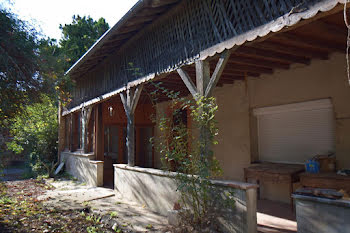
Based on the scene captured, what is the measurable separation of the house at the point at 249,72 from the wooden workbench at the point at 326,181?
1.03 ft

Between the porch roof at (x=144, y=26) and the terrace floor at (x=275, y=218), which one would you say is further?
the terrace floor at (x=275, y=218)

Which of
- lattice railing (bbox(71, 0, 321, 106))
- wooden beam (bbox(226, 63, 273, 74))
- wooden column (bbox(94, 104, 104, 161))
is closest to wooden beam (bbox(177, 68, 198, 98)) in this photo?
lattice railing (bbox(71, 0, 321, 106))

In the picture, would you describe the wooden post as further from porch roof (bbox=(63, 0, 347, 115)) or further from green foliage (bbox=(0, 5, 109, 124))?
green foliage (bbox=(0, 5, 109, 124))

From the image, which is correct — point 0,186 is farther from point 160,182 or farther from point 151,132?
point 151,132

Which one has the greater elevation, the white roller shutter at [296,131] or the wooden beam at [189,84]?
the wooden beam at [189,84]

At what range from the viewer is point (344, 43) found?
4.64m

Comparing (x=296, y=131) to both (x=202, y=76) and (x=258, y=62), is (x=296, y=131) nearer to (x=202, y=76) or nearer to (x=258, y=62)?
(x=258, y=62)

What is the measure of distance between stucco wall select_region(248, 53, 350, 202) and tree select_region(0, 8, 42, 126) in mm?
5062

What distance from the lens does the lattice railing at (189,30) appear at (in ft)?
12.1

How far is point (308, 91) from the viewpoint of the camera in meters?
5.72

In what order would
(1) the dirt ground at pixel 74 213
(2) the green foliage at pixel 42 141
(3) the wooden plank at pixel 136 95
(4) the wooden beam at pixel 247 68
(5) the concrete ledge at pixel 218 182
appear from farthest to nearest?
(2) the green foliage at pixel 42 141, (3) the wooden plank at pixel 136 95, (4) the wooden beam at pixel 247 68, (1) the dirt ground at pixel 74 213, (5) the concrete ledge at pixel 218 182

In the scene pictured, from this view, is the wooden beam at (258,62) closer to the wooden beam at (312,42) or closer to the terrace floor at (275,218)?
the wooden beam at (312,42)

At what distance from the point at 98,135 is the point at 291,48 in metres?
7.76

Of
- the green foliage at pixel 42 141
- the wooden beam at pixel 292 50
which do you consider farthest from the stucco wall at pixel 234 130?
the green foliage at pixel 42 141
